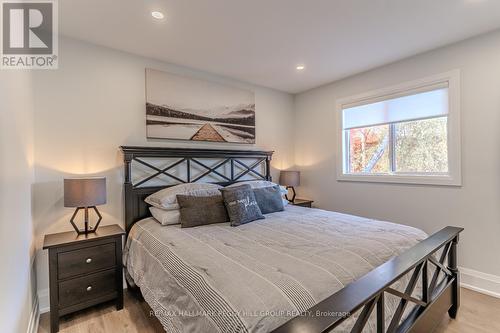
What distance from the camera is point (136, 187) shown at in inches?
108

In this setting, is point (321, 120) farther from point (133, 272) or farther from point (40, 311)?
point (40, 311)

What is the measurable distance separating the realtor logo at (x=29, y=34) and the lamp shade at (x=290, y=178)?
319 cm

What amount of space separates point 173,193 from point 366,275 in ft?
6.42

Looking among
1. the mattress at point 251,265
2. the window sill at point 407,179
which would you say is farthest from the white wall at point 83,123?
the window sill at point 407,179

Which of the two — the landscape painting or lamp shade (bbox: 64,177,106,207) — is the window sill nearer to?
the landscape painting

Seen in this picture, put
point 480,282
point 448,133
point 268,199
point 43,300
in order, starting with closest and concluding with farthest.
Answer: point 43,300 < point 480,282 < point 448,133 < point 268,199

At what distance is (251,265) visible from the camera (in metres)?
1.44

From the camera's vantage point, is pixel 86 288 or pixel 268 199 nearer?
pixel 86 288

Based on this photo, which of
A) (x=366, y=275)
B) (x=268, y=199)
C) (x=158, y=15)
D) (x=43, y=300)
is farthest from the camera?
(x=268, y=199)

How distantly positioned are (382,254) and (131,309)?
223cm

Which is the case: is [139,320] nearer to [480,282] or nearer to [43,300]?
[43,300]

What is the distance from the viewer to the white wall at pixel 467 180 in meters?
2.46

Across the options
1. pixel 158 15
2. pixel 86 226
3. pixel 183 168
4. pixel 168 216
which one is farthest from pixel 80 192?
pixel 158 15

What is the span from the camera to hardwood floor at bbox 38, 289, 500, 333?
198cm
